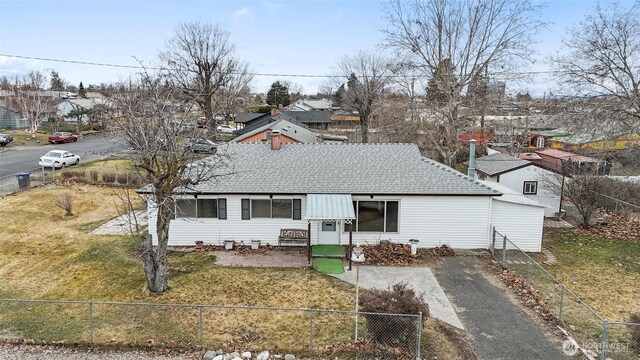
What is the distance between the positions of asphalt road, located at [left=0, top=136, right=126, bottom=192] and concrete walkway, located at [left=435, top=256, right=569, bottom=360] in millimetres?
20473

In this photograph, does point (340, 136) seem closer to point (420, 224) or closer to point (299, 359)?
point (420, 224)

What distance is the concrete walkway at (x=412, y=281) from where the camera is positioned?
471 inches

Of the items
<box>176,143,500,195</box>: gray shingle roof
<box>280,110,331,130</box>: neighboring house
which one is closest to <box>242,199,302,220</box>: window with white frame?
<box>176,143,500,195</box>: gray shingle roof

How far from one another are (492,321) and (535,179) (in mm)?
13105

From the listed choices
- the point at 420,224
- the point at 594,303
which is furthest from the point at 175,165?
the point at 594,303

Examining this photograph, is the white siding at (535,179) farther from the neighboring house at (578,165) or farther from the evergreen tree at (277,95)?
the evergreen tree at (277,95)

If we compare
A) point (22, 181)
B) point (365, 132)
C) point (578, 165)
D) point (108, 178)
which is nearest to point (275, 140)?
point (108, 178)

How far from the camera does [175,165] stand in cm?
1270

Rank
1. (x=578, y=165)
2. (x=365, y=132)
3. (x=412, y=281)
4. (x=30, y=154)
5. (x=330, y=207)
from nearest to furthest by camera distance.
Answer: (x=412, y=281)
(x=330, y=207)
(x=578, y=165)
(x=30, y=154)
(x=365, y=132)

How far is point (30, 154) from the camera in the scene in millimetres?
39125

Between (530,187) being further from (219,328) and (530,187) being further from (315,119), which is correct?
(315,119)

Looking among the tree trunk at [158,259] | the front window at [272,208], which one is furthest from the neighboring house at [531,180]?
the tree trunk at [158,259]

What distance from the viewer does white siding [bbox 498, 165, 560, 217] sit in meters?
21.8

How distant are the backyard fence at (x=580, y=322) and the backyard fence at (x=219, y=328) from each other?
413 centimetres
